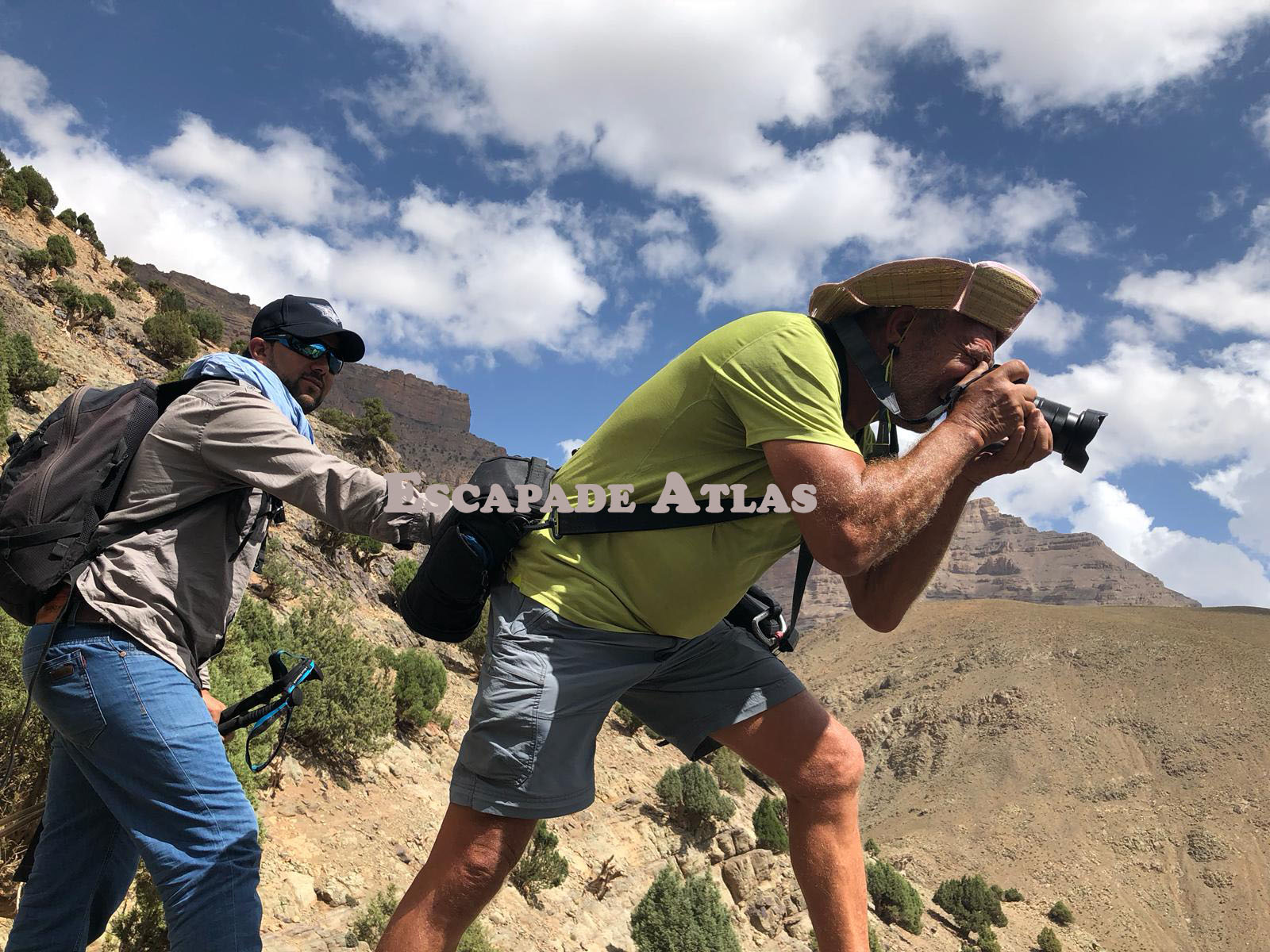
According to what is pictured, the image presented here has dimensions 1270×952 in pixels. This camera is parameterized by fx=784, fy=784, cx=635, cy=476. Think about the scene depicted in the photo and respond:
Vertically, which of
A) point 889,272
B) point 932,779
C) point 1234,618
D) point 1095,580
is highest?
point 1095,580

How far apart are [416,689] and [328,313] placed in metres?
7.47

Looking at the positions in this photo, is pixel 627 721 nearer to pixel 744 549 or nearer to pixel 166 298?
pixel 744 549

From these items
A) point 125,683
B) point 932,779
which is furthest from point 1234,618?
point 125,683

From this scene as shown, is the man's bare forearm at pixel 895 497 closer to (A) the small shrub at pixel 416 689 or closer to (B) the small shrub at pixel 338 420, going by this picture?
(A) the small shrub at pixel 416 689

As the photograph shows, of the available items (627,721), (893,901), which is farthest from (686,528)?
(893,901)

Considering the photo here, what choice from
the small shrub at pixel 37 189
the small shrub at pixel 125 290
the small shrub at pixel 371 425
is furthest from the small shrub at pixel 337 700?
the small shrub at pixel 37 189

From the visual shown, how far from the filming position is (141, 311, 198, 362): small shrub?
18.2 meters

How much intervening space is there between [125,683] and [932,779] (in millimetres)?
52840

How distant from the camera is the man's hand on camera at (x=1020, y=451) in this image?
201 cm

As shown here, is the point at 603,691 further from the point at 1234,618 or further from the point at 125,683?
the point at 1234,618

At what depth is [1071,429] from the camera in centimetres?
213

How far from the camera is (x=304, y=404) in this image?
7.85 feet

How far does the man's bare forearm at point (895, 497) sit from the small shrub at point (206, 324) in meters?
24.5

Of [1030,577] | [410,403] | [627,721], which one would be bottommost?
[627,721]
